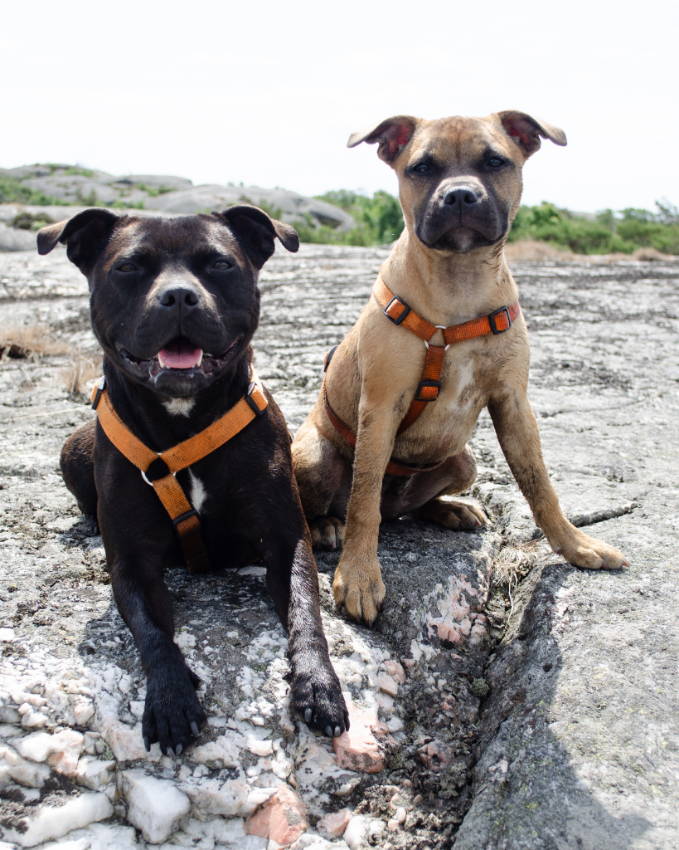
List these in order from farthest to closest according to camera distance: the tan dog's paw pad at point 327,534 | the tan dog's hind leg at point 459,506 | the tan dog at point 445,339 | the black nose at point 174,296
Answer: the tan dog's hind leg at point 459,506, the tan dog's paw pad at point 327,534, the tan dog at point 445,339, the black nose at point 174,296

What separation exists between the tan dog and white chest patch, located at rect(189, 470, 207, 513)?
2.02ft

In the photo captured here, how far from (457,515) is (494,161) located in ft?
5.35

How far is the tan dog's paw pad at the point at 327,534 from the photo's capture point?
3559 mm

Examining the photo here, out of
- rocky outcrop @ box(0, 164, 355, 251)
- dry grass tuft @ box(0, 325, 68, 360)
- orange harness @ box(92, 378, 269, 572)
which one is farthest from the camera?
rocky outcrop @ box(0, 164, 355, 251)

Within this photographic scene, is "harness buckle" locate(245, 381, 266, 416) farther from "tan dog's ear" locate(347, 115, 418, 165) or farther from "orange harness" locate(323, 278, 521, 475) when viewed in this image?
"tan dog's ear" locate(347, 115, 418, 165)

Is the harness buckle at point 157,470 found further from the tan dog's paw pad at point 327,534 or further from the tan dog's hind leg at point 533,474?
the tan dog's hind leg at point 533,474

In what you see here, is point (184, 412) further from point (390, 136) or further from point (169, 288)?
point (390, 136)

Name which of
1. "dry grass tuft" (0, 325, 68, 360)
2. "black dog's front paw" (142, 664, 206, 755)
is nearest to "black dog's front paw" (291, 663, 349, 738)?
"black dog's front paw" (142, 664, 206, 755)

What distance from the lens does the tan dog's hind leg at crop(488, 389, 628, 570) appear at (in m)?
3.19

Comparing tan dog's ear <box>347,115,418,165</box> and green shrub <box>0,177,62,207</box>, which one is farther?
green shrub <box>0,177,62,207</box>

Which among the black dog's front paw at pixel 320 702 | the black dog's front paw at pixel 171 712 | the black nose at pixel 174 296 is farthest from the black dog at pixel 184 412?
the black dog's front paw at pixel 171 712

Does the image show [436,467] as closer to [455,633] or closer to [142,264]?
[455,633]

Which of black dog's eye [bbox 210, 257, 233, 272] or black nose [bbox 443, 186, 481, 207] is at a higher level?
black nose [bbox 443, 186, 481, 207]

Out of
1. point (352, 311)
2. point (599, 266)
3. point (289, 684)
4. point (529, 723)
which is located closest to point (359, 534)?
point (289, 684)
